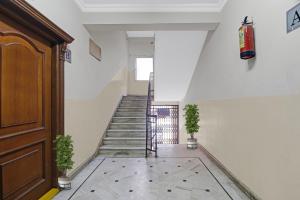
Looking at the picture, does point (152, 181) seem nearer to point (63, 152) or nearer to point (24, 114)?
point (63, 152)

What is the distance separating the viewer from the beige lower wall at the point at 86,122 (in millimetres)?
3402

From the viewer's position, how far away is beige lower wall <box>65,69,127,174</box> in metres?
3.40

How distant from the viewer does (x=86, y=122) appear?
409cm

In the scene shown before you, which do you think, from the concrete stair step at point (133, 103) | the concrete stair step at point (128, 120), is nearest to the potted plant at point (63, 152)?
the concrete stair step at point (128, 120)

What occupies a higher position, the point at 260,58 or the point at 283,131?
the point at 260,58

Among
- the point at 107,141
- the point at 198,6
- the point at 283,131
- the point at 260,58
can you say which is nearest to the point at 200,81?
the point at 198,6

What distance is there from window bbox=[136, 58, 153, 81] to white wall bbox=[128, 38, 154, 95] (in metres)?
0.17

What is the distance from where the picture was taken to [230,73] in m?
3.41

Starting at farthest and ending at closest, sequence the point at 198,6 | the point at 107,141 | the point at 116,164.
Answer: the point at 107,141 → the point at 116,164 → the point at 198,6

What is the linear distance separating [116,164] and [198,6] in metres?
3.21

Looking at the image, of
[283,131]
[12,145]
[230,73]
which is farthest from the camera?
[230,73]

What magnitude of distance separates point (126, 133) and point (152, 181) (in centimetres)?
271

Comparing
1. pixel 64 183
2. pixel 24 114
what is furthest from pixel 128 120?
pixel 24 114

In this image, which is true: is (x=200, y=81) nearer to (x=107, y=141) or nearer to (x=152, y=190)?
(x=107, y=141)
